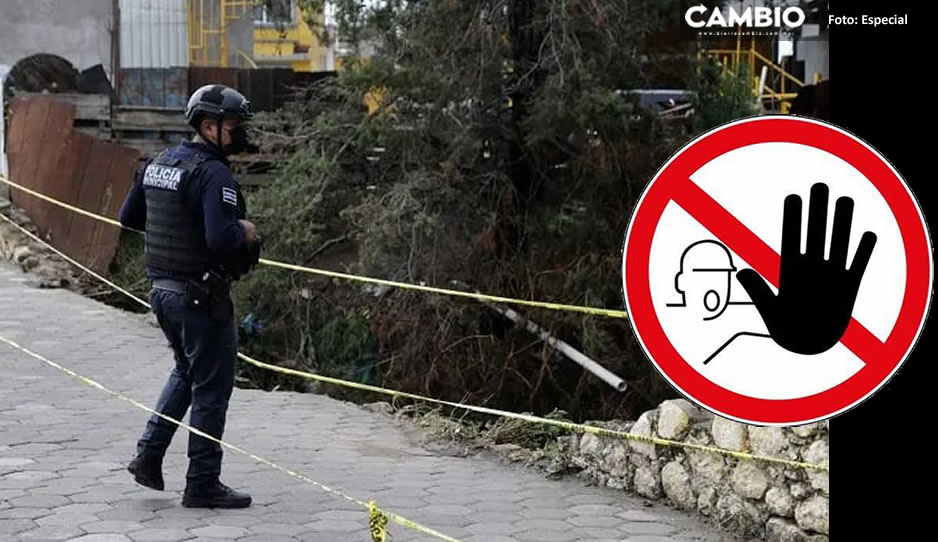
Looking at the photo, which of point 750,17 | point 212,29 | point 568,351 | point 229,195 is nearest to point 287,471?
point 229,195

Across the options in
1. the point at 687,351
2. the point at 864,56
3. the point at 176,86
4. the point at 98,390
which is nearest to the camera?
the point at 864,56

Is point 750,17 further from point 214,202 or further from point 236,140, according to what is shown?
point 214,202

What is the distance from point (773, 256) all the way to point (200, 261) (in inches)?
160

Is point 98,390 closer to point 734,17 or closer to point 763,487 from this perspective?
point 763,487

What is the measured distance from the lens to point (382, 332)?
12.6 metres

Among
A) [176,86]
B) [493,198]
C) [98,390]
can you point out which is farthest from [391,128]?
[176,86]

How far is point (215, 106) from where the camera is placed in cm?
569

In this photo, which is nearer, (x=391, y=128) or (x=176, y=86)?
(x=391, y=128)

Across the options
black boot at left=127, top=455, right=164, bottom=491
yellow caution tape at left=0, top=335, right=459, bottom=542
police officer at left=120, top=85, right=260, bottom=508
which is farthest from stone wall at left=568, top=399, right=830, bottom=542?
black boot at left=127, top=455, right=164, bottom=491

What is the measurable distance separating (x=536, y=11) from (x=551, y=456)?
570 centimetres

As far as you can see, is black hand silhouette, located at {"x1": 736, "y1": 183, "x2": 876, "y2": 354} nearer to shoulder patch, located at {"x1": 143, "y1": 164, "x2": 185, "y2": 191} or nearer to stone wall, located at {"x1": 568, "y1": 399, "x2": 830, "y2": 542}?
stone wall, located at {"x1": 568, "y1": 399, "x2": 830, "y2": 542}

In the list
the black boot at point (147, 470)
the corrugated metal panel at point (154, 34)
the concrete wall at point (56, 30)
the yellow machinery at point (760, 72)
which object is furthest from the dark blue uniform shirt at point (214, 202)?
the concrete wall at point (56, 30)

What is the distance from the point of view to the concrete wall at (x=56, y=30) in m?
24.5

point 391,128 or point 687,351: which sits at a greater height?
point 391,128
